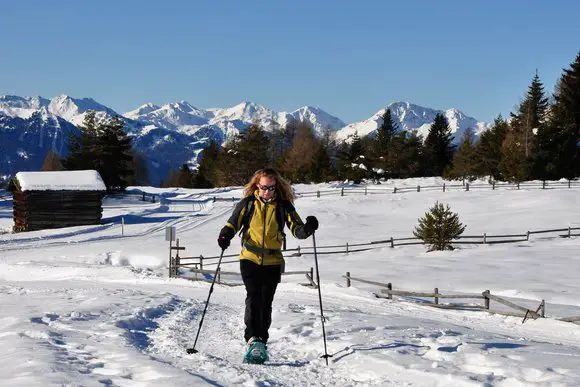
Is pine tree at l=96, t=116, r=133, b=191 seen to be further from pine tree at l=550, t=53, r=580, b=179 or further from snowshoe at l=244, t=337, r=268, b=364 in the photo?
snowshoe at l=244, t=337, r=268, b=364

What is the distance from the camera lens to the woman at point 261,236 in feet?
21.0

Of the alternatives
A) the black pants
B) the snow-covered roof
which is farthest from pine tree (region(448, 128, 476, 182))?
the black pants

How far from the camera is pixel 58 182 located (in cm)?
4256

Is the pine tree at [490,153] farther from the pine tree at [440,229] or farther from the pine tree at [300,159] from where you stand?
the pine tree at [440,229]

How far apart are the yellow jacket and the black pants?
91mm

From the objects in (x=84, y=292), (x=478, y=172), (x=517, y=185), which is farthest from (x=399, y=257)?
(x=478, y=172)

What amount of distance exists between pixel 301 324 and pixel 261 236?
2.60 meters

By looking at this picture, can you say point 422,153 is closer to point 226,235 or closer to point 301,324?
point 301,324

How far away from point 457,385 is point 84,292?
945 cm

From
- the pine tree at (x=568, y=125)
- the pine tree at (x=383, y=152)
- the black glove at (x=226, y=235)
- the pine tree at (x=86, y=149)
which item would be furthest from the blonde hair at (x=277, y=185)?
the pine tree at (x=383, y=152)

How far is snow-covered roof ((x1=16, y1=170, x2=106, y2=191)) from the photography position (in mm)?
41469

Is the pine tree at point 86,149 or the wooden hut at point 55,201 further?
the pine tree at point 86,149

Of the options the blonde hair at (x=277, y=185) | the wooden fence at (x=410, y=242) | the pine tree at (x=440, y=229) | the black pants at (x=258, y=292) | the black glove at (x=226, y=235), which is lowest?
the wooden fence at (x=410, y=242)

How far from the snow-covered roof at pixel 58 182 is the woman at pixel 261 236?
38723 mm
